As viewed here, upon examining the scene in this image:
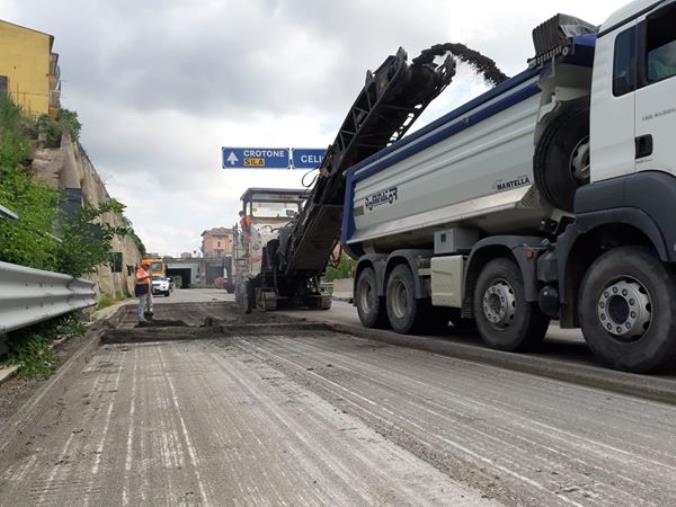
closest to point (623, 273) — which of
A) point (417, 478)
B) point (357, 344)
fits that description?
point (417, 478)

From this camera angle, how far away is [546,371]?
5.98 metres

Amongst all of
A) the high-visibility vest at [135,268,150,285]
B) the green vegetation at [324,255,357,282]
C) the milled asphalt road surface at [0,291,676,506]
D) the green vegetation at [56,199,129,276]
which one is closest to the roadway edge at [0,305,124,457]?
the milled asphalt road surface at [0,291,676,506]

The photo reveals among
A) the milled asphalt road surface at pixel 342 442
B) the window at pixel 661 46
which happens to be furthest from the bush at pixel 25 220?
the window at pixel 661 46

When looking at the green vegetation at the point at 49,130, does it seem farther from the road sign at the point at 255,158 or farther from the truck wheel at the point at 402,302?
the truck wheel at the point at 402,302

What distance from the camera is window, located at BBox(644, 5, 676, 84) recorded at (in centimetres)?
514

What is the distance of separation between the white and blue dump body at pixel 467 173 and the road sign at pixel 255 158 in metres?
12.7

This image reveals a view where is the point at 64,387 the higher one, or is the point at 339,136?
the point at 339,136

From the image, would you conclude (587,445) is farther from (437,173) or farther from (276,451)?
(437,173)

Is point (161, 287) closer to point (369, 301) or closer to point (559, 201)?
point (369, 301)

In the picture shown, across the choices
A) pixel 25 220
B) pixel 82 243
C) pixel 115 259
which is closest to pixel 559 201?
pixel 25 220

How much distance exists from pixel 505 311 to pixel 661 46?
10.7ft

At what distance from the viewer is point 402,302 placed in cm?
998

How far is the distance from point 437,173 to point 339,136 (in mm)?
4071

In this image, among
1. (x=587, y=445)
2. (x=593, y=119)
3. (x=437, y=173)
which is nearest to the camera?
(x=587, y=445)
